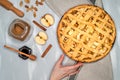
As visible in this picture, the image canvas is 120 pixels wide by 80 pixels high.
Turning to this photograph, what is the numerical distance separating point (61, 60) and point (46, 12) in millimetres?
225

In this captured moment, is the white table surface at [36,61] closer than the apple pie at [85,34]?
No

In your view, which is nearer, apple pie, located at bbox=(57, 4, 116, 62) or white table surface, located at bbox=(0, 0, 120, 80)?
apple pie, located at bbox=(57, 4, 116, 62)

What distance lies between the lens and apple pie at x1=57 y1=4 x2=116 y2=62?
1.36 m

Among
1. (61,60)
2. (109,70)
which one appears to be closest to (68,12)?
(61,60)

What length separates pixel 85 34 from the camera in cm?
136

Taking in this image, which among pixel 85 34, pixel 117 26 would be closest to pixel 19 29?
pixel 85 34

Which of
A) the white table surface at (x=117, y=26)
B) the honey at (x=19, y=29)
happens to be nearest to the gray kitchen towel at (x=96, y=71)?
the white table surface at (x=117, y=26)

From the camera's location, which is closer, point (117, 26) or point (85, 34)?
point (85, 34)

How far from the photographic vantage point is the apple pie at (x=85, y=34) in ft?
4.45

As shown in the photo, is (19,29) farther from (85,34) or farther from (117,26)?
(117,26)

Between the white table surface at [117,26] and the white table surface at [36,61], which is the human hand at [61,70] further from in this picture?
the white table surface at [117,26]

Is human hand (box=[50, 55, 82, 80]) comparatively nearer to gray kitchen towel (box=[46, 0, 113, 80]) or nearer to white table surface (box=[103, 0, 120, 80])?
Result: gray kitchen towel (box=[46, 0, 113, 80])

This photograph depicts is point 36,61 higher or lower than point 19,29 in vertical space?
lower

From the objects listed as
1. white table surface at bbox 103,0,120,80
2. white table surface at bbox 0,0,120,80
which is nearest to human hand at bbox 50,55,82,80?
white table surface at bbox 0,0,120,80
